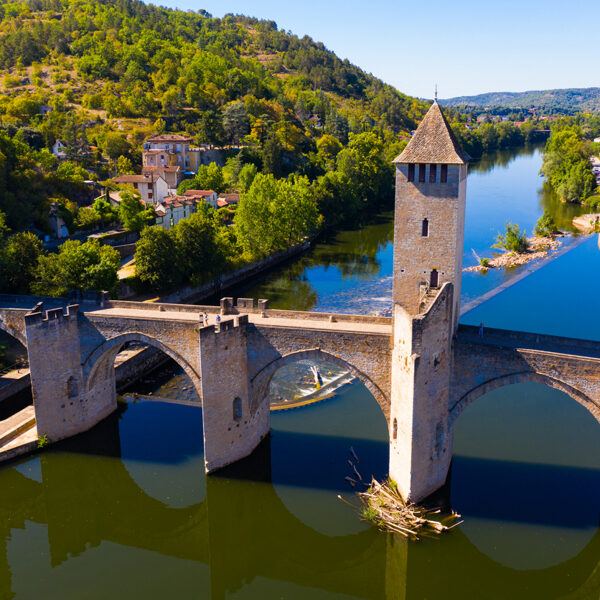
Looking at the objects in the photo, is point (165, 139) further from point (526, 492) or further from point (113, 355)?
point (526, 492)

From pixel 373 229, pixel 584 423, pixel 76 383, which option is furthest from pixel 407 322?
pixel 373 229

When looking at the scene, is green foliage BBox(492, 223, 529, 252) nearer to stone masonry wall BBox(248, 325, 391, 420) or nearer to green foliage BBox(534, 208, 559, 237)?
green foliage BBox(534, 208, 559, 237)

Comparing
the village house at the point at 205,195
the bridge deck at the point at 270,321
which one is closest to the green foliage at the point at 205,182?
the village house at the point at 205,195

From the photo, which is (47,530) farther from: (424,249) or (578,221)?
(578,221)

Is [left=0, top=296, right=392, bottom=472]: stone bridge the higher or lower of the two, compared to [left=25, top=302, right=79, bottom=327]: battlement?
lower

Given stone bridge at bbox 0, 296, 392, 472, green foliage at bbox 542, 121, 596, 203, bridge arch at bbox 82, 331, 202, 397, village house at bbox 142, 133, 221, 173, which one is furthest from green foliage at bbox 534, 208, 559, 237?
bridge arch at bbox 82, 331, 202, 397
